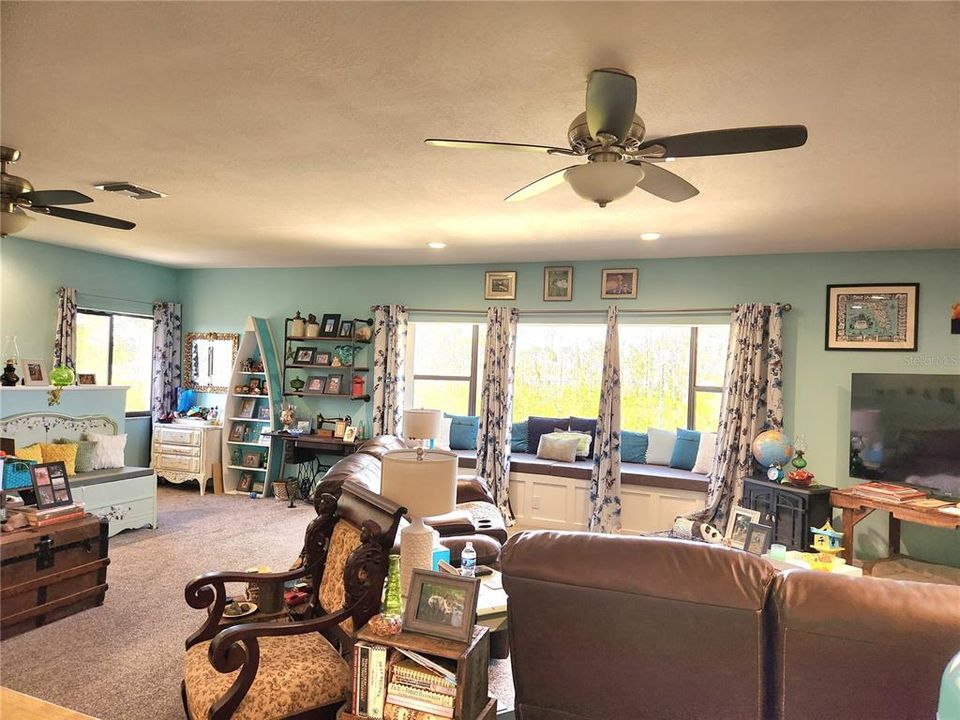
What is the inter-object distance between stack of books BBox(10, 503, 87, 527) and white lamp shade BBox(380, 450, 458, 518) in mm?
2714

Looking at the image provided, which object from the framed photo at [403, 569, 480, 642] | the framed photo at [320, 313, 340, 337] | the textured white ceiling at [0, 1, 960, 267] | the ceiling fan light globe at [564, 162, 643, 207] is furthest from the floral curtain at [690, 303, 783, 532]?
the framed photo at [320, 313, 340, 337]

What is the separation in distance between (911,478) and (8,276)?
8092 millimetres

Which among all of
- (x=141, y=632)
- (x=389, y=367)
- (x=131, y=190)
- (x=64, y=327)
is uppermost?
(x=131, y=190)

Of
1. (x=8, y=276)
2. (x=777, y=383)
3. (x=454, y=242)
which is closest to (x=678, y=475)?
(x=777, y=383)

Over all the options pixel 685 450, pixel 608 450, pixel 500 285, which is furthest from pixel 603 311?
pixel 685 450

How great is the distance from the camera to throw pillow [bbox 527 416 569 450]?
21.9 ft

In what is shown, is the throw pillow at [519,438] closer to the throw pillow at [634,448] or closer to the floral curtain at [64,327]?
the throw pillow at [634,448]

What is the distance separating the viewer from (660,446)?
6309 millimetres

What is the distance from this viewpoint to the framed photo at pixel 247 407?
7.22 m

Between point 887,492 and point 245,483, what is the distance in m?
6.29

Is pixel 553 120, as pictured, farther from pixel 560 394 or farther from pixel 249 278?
pixel 249 278

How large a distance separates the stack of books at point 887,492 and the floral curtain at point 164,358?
733 cm

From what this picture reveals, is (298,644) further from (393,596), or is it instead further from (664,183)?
(664,183)

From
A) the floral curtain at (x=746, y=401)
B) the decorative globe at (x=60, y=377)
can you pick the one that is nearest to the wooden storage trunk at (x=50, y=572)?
the decorative globe at (x=60, y=377)
